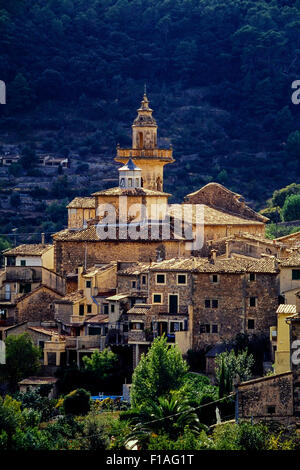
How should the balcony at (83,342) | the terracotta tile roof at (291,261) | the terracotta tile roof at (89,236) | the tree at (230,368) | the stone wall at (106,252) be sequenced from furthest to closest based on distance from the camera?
the terracotta tile roof at (89,236) < the stone wall at (106,252) < the balcony at (83,342) < the terracotta tile roof at (291,261) < the tree at (230,368)

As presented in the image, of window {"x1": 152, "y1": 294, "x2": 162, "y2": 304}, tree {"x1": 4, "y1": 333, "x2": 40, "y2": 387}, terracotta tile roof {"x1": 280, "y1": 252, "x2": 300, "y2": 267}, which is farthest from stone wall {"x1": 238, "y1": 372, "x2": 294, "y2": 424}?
tree {"x1": 4, "y1": 333, "x2": 40, "y2": 387}

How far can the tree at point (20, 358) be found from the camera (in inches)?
2406

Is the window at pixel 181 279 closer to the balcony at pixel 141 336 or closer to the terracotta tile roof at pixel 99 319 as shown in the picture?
the balcony at pixel 141 336

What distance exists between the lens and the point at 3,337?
6362cm

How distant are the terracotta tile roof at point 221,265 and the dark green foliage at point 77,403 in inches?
212

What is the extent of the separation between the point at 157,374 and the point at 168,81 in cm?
6286

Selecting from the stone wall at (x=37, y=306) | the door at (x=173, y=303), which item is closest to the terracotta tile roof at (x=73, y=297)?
the stone wall at (x=37, y=306)

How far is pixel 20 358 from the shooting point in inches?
2404

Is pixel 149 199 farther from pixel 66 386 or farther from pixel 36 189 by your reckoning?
pixel 36 189

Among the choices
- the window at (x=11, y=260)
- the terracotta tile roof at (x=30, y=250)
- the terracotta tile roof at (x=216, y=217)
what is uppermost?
the terracotta tile roof at (x=216, y=217)

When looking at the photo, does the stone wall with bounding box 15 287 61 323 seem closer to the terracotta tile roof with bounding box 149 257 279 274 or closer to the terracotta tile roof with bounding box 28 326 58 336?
the terracotta tile roof with bounding box 28 326 58 336

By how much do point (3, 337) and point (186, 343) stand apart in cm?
727

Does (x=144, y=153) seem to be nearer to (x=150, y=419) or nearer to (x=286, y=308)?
(x=286, y=308)

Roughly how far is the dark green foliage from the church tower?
19759 millimetres
